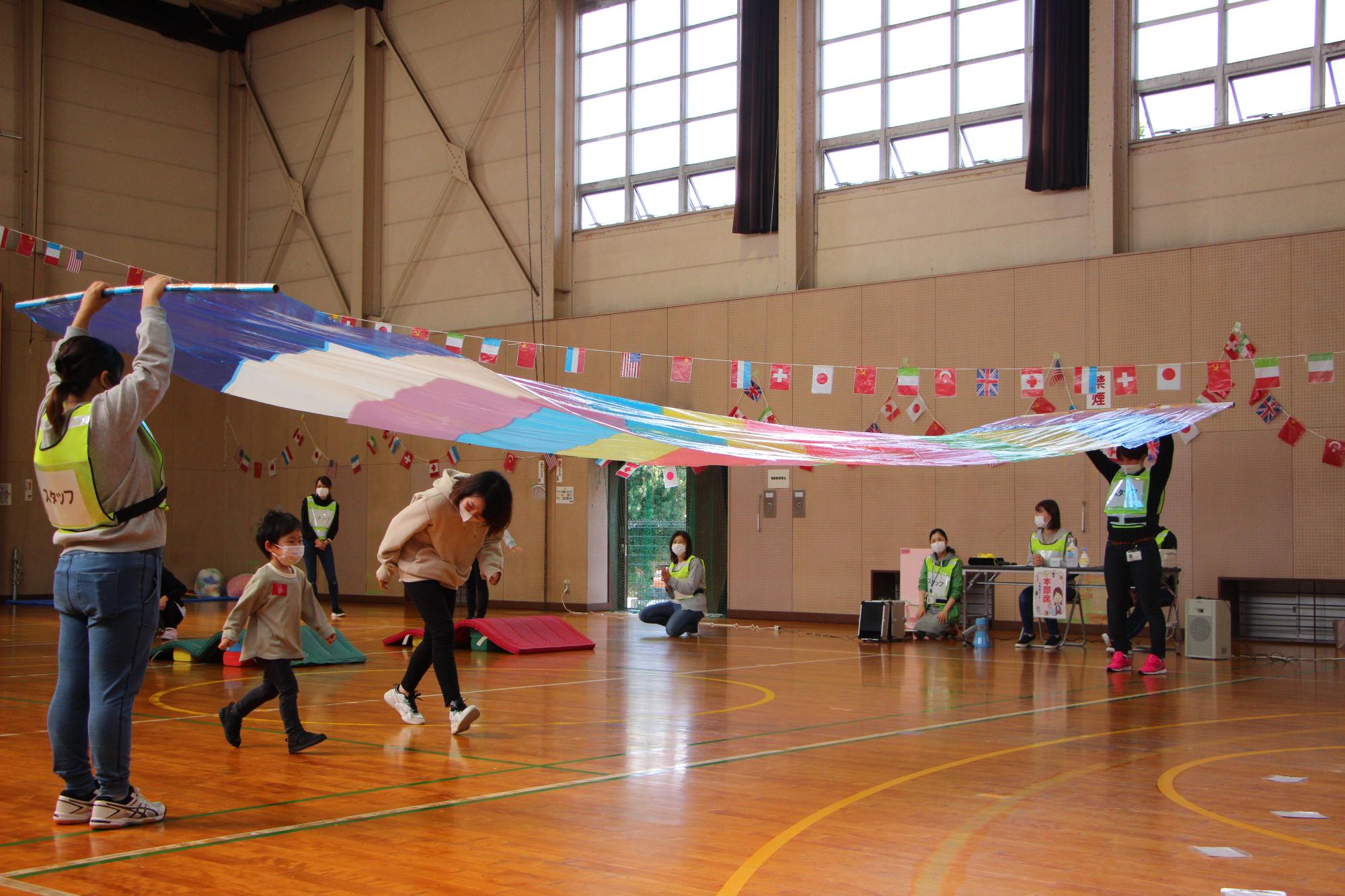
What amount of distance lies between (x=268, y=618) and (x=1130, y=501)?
18.4 ft

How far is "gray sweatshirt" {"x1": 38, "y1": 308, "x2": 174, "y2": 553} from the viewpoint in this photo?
10.6 ft

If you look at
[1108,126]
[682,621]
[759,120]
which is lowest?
[682,621]

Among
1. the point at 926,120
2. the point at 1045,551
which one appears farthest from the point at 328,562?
the point at 926,120

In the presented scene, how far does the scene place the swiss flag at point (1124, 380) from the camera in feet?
36.6

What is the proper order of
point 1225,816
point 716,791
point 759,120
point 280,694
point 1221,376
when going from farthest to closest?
point 759,120 < point 1221,376 < point 280,694 < point 716,791 < point 1225,816

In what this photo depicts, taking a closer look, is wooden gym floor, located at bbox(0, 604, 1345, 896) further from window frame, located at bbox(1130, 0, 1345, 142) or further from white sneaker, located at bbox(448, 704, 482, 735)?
window frame, located at bbox(1130, 0, 1345, 142)

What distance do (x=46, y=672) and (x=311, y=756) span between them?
411 cm

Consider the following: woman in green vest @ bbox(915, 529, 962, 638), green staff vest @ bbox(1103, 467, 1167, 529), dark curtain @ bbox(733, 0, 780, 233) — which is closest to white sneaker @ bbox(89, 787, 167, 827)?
green staff vest @ bbox(1103, 467, 1167, 529)

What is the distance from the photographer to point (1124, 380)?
1120 centimetres

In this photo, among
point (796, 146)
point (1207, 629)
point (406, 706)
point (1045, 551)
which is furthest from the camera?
point (796, 146)

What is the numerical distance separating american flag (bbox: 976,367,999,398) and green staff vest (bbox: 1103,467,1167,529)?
165 inches

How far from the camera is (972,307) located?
12.5 m

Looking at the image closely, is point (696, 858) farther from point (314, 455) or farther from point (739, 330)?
point (314, 455)

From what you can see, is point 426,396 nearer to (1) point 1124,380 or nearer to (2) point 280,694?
(2) point 280,694
